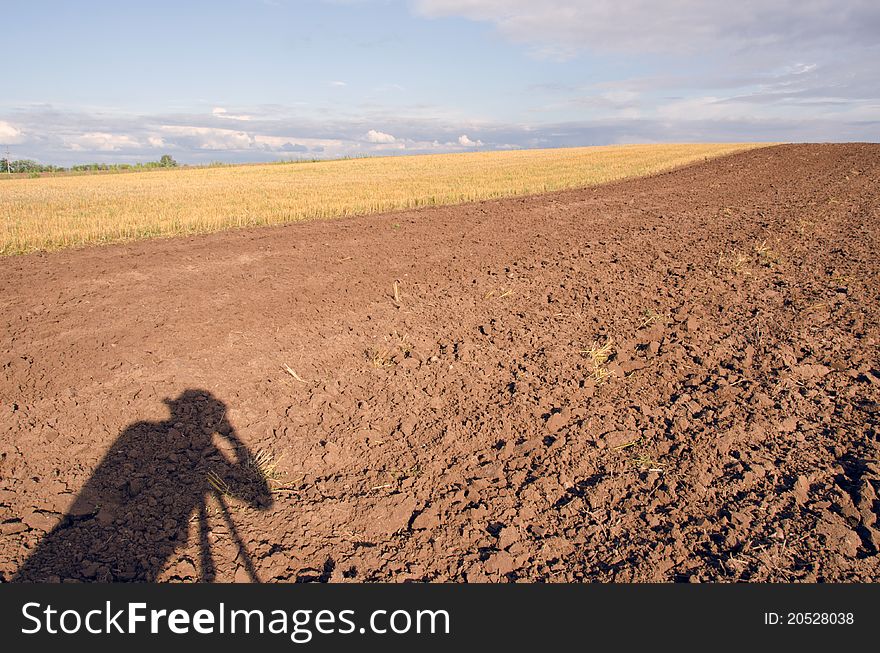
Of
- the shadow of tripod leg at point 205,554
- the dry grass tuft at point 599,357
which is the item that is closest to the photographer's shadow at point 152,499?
the shadow of tripod leg at point 205,554

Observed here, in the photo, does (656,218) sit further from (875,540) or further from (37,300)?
(37,300)

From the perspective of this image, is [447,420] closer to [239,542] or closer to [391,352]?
[391,352]

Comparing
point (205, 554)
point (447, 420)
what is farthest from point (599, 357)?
point (205, 554)

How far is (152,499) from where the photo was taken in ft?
13.0

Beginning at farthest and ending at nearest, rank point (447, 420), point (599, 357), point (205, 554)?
point (599, 357) → point (447, 420) → point (205, 554)

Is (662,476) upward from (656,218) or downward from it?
downward

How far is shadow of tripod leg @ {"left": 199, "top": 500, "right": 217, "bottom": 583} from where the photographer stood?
333 cm

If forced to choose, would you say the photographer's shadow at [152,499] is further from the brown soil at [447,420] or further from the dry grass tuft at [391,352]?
the dry grass tuft at [391,352]

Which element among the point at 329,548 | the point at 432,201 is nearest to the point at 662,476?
the point at 329,548

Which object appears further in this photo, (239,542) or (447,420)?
(447,420)

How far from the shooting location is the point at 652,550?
11.1 ft

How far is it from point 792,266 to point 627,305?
11.1ft

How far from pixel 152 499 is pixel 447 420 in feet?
7.69

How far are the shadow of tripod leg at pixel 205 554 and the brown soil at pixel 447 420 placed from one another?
23 millimetres
